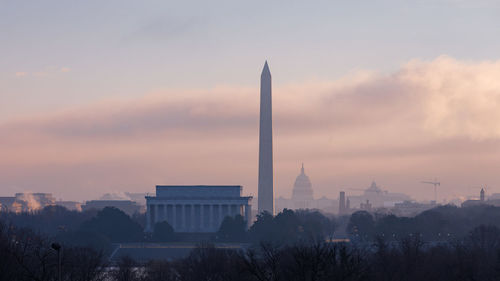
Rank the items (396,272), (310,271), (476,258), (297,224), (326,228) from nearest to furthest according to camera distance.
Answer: (310,271), (396,272), (476,258), (297,224), (326,228)

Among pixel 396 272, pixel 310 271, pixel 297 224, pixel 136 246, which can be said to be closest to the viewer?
pixel 310 271

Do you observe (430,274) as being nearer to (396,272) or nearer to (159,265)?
(396,272)

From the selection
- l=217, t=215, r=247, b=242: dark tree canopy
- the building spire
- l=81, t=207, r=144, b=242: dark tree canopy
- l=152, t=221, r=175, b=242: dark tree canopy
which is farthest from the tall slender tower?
l=81, t=207, r=144, b=242: dark tree canopy

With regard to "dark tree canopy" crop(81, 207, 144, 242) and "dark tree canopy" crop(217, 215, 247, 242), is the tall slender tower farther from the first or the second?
"dark tree canopy" crop(81, 207, 144, 242)

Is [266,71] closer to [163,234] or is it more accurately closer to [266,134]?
[266,134]

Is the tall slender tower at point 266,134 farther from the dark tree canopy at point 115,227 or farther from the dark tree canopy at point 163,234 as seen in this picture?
the dark tree canopy at point 115,227

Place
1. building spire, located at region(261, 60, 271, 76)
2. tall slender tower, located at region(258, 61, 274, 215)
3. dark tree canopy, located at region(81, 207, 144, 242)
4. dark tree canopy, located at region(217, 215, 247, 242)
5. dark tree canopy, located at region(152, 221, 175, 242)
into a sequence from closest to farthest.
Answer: dark tree canopy, located at region(81, 207, 144, 242)
dark tree canopy, located at region(152, 221, 175, 242)
building spire, located at region(261, 60, 271, 76)
dark tree canopy, located at region(217, 215, 247, 242)
tall slender tower, located at region(258, 61, 274, 215)

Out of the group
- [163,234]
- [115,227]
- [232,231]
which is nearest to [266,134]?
[232,231]

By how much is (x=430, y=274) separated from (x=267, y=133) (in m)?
87.3

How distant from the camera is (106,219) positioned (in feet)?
582

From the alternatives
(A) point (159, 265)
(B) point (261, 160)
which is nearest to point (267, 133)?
(B) point (261, 160)

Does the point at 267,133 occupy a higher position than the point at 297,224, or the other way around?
the point at 267,133

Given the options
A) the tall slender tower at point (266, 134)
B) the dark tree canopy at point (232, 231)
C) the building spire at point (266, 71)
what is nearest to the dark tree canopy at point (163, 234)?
the dark tree canopy at point (232, 231)

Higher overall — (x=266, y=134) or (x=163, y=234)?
(x=266, y=134)
